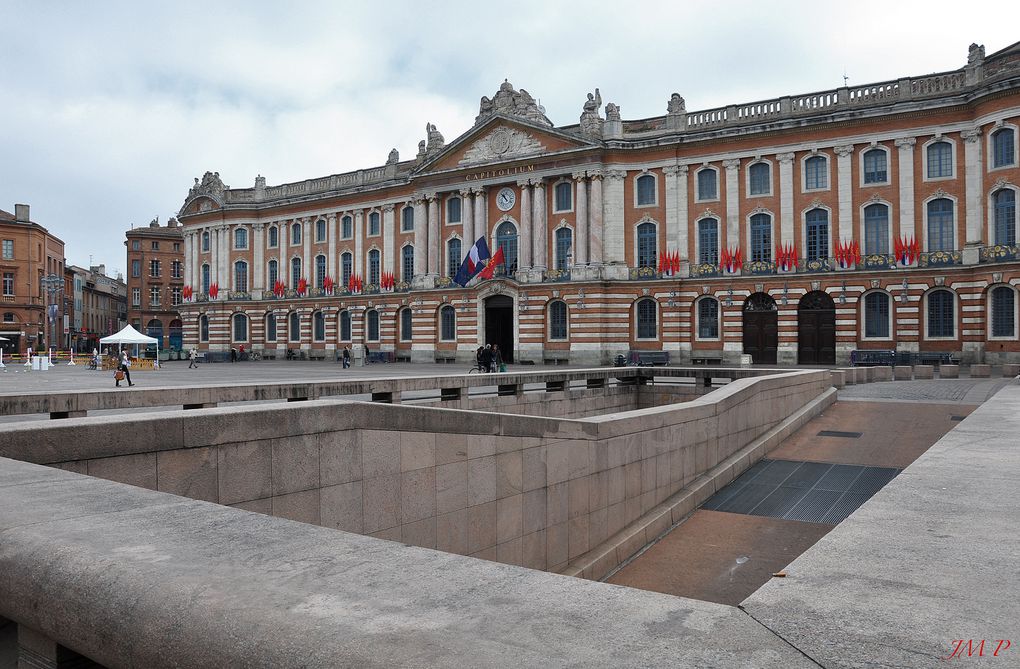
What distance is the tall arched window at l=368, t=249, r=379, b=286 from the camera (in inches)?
2301

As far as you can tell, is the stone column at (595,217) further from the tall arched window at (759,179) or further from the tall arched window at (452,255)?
the tall arched window at (452,255)

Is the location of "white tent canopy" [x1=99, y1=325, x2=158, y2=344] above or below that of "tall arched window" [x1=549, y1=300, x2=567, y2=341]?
below

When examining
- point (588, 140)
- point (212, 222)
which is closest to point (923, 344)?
point (588, 140)

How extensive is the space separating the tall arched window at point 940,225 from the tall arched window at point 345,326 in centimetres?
4027

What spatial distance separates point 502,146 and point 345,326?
20327 millimetres

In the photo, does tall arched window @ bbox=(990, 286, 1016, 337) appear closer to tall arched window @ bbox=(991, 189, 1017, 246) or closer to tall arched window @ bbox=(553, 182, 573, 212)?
tall arched window @ bbox=(991, 189, 1017, 246)

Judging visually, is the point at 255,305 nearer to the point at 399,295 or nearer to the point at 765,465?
the point at 399,295

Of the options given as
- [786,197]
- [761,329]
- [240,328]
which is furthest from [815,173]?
[240,328]

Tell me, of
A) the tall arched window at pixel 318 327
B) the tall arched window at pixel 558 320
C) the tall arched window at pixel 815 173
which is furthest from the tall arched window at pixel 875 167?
the tall arched window at pixel 318 327

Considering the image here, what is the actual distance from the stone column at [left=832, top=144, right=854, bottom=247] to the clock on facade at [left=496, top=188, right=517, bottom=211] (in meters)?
19.5

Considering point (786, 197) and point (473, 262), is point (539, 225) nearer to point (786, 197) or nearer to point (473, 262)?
point (473, 262)

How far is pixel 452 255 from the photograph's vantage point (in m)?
52.8

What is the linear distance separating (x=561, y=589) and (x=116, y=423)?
207 inches

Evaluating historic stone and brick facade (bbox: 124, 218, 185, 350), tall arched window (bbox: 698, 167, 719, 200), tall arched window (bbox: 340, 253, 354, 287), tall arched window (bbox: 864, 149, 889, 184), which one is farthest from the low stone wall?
historic stone and brick facade (bbox: 124, 218, 185, 350)
